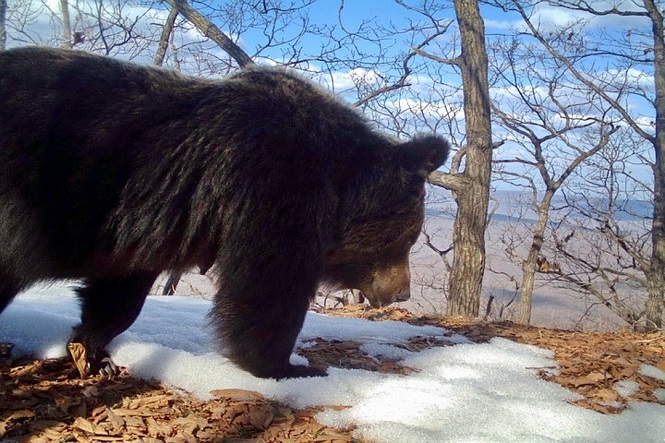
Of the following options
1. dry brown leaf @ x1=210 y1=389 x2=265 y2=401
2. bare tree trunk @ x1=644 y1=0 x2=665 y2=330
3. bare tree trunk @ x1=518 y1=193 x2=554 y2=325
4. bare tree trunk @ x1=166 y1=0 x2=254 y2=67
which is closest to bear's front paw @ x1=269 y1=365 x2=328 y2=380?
dry brown leaf @ x1=210 y1=389 x2=265 y2=401

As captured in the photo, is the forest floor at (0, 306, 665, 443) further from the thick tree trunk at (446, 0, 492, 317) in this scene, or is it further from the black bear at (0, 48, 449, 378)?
the thick tree trunk at (446, 0, 492, 317)

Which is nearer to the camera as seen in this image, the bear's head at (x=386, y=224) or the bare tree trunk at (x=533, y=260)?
the bear's head at (x=386, y=224)

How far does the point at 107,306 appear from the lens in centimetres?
379

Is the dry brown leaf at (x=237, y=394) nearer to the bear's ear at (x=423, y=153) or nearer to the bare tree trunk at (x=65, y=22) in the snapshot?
the bear's ear at (x=423, y=153)

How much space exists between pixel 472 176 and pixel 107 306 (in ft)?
22.4

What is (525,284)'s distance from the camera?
15.9m

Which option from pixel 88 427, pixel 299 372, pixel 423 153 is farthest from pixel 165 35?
pixel 88 427

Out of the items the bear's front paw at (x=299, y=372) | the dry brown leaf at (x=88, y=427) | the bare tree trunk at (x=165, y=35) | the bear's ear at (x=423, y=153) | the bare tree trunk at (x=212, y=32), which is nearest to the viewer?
the dry brown leaf at (x=88, y=427)

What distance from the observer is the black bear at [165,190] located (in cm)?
306

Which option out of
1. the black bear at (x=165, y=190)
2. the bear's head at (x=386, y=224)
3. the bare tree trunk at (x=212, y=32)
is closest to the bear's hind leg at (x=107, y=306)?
the black bear at (x=165, y=190)

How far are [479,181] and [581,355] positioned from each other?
5.13 metres

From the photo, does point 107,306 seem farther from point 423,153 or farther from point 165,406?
point 423,153

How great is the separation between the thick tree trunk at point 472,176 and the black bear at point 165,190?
574cm

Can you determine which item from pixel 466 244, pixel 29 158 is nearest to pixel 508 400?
pixel 29 158
